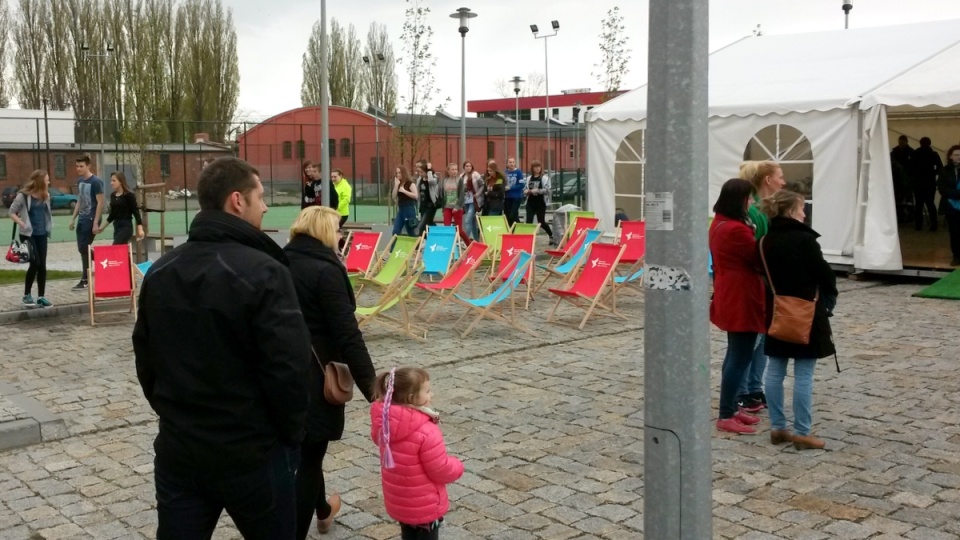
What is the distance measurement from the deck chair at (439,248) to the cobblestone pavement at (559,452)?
3.19 meters

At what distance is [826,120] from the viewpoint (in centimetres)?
1364

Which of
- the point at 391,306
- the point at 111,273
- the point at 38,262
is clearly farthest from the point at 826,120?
the point at 38,262

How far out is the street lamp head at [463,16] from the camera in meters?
22.4

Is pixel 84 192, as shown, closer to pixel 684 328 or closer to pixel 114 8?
pixel 684 328

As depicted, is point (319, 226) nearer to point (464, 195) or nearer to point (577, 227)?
point (577, 227)

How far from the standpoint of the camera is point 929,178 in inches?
661

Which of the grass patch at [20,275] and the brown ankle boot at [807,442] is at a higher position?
the grass patch at [20,275]

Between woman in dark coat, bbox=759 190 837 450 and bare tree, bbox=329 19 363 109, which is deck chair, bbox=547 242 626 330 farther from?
bare tree, bbox=329 19 363 109

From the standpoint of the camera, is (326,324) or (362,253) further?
(362,253)

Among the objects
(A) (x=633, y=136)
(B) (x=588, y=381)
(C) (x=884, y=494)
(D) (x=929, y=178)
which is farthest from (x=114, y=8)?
(C) (x=884, y=494)

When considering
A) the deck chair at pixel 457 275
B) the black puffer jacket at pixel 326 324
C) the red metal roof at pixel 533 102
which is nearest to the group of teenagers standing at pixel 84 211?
the deck chair at pixel 457 275

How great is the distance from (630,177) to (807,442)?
11.9 m

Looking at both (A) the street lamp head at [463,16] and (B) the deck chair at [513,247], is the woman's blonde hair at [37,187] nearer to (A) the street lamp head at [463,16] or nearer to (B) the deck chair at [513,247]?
(B) the deck chair at [513,247]

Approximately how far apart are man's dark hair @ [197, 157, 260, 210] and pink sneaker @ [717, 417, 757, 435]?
13.4ft
